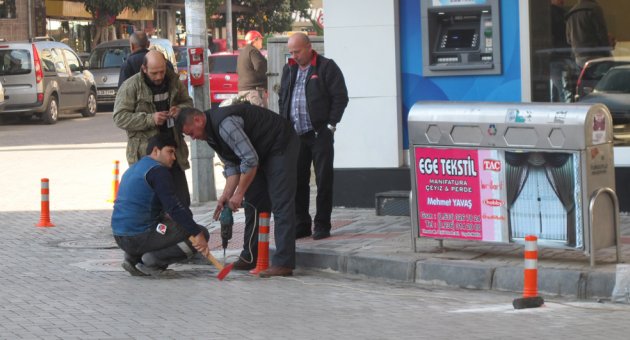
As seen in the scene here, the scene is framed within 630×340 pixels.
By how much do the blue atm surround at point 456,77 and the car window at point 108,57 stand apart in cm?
2275

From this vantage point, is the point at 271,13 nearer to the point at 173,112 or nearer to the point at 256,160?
the point at 173,112

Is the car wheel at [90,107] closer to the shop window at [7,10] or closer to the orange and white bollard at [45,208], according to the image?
the shop window at [7,10]

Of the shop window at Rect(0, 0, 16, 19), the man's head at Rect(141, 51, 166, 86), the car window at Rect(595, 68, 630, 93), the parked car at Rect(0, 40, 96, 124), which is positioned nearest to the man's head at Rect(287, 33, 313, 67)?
the man's head at Rect(141, 51, 166, 86)

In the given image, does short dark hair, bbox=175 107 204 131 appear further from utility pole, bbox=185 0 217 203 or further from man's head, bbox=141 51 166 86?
utility pole, bbox=185 0 217 203

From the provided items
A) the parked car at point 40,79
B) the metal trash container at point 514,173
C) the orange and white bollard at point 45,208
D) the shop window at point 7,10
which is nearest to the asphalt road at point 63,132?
the parked car at point 40,79

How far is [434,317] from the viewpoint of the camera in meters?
8.01

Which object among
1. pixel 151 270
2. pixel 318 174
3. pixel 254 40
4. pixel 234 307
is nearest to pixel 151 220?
pixel 151 270

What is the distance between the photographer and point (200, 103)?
13.9m

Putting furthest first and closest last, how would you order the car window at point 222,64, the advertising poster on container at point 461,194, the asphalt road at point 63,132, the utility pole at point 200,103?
1. the car window at point 222,64
2. the asphalt road at point 63,132
3. the utility pole at point 200,103
4. the advertising poster on container at point 461,194

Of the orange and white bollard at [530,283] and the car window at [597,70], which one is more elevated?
the car window at [597,70]

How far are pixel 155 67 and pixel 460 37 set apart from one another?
3.45 metres

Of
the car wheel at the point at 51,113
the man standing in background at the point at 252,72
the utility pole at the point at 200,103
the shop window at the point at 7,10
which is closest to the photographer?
the utility pole at the point at 200,103

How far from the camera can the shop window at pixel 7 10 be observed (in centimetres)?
4369

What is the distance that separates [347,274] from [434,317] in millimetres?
2081
